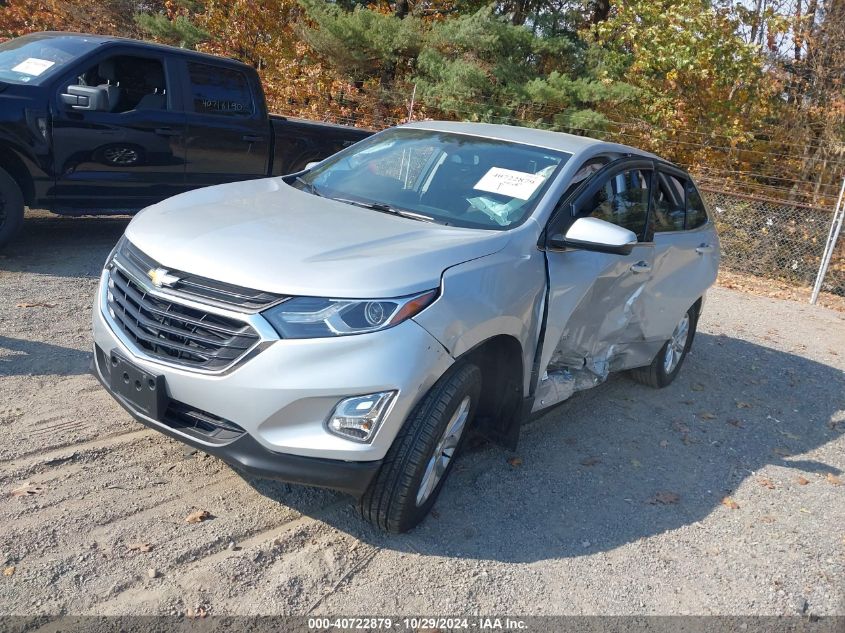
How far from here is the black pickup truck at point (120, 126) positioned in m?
6.52

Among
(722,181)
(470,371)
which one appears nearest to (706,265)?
(470,371)

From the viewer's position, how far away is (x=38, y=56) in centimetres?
697

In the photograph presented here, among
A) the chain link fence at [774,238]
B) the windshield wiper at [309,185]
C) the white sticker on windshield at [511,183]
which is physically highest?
the white sticker on windshield at [511,183]

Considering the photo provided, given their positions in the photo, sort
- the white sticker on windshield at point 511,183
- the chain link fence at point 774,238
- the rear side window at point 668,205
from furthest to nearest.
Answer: the chain link fence at point 774,238 → the rear side window at point 668,205 → the white sticker on windshield at point 511,183

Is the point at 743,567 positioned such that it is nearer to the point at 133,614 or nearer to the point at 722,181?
the point at 133,614

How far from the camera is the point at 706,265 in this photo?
240 inches

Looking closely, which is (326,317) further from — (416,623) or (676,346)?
(676,346)

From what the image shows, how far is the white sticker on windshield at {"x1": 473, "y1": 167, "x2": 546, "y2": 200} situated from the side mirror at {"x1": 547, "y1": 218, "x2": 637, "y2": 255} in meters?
0.34

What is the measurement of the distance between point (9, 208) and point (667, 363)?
560 centimetres

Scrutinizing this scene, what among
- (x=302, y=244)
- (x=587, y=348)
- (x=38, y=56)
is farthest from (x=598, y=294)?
(x=38, y=56)

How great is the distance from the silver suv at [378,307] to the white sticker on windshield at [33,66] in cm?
341

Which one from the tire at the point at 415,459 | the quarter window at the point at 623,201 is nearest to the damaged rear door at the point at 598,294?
the quarter window at the point at 623,201

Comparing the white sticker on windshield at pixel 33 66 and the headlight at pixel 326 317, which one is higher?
the white sticker on windshield at pixel 33 66

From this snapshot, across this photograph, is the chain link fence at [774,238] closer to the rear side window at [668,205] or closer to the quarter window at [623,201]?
the rear side window at [668,205]
